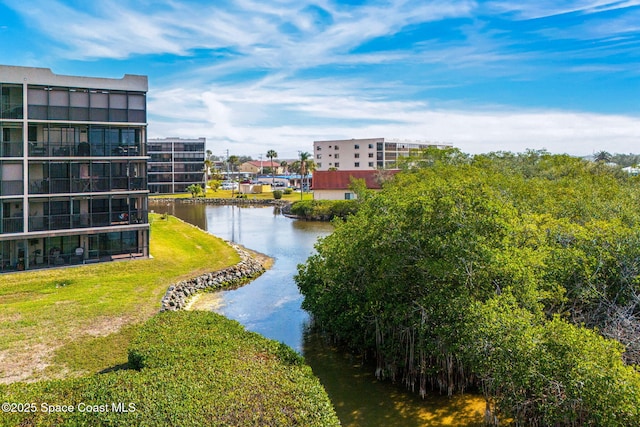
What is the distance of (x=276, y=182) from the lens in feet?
454

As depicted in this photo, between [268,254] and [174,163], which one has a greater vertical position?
[174,163]

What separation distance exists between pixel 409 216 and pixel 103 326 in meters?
14.0

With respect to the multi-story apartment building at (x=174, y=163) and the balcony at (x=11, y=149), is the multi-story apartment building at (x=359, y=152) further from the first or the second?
the balcony at (x=11, y=149)

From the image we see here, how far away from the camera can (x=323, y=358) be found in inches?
801

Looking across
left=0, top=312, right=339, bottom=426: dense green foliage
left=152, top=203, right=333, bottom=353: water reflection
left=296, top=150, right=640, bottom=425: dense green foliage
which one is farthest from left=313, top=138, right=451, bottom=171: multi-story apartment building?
left=0, top=312, right=339, bottom=426: dense green foliage

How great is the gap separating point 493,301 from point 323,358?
28.9 feet

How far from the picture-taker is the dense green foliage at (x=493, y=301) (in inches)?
454

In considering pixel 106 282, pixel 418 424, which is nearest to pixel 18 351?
pixel 106 282

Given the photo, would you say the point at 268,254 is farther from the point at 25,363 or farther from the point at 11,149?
the point at 25,363

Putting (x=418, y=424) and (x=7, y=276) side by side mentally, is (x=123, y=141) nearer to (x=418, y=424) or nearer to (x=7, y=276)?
(x=7, y=276)

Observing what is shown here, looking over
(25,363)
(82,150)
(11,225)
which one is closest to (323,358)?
(25,363)

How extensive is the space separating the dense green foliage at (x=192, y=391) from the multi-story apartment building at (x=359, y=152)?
10438 centimetres

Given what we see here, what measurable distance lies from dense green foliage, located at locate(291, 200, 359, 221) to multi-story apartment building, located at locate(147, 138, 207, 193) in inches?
1664

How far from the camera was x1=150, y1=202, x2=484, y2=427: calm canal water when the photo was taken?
621 inches
